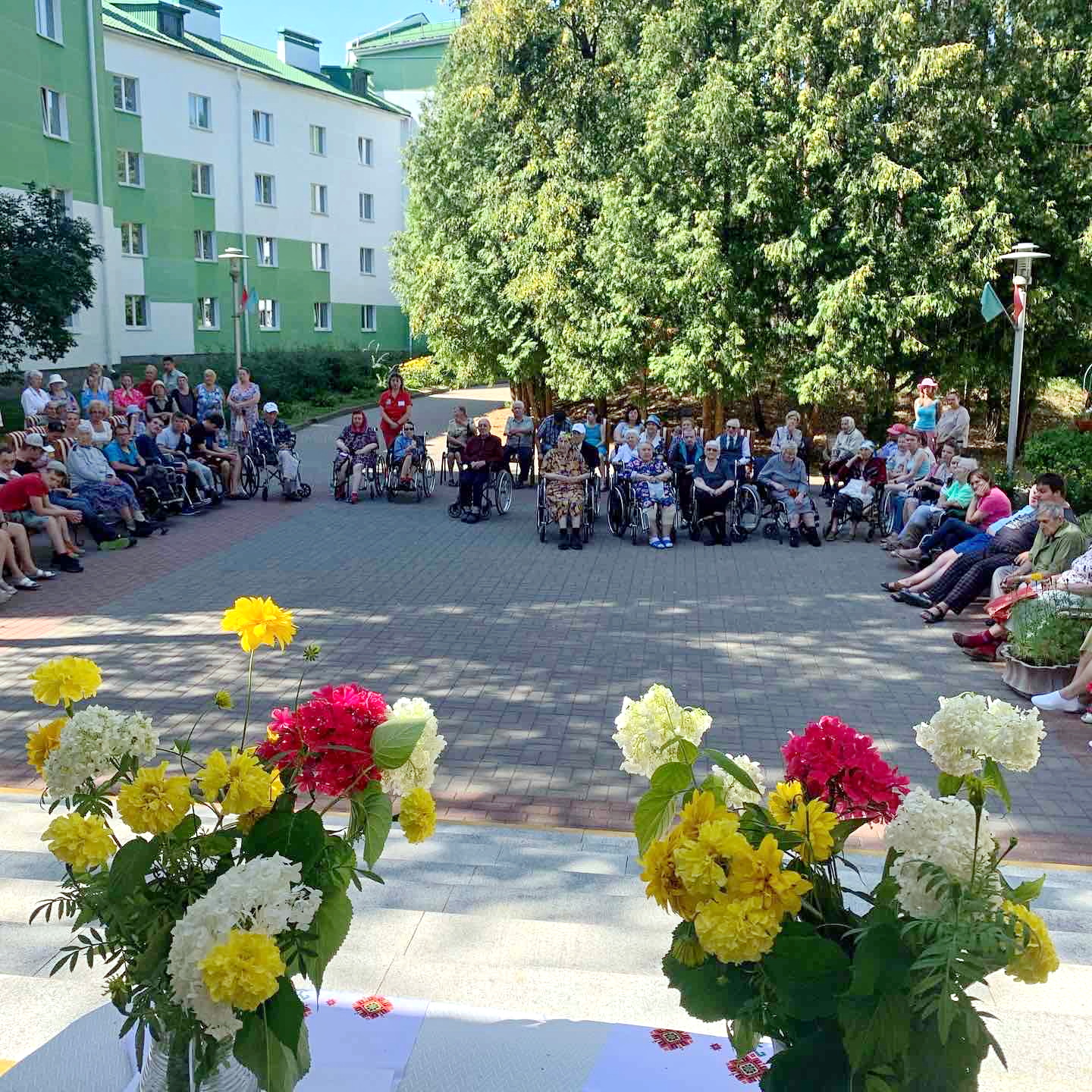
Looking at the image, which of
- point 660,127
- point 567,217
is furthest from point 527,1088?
point 567,217

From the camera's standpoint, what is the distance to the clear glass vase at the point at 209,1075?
75.5 inches

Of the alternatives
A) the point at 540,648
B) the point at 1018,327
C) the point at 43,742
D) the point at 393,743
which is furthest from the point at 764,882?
the point at 1018,327

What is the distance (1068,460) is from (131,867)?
15.1 meters

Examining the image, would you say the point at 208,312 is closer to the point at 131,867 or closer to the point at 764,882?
the point at 131,867

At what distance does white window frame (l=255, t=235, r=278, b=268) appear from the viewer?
4178 cm

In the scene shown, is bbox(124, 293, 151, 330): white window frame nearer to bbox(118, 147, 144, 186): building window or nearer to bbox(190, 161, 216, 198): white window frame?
bbox(118, 147, 144, 186): building window

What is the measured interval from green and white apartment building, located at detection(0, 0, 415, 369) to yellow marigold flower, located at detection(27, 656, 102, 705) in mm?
26128

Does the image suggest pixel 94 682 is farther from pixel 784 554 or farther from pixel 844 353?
pixel 844 353

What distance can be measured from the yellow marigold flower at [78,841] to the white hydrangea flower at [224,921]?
24cm

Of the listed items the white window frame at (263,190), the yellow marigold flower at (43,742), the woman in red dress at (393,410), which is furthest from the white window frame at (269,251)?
the yellow marigold flower at (43,742)

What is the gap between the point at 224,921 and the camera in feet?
5.70

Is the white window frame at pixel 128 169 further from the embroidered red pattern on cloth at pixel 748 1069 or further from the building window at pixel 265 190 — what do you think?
the embroidered red pattern on cloth at pixel 748 1069

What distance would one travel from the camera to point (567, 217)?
22.2 m

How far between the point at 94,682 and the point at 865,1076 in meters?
1.49
